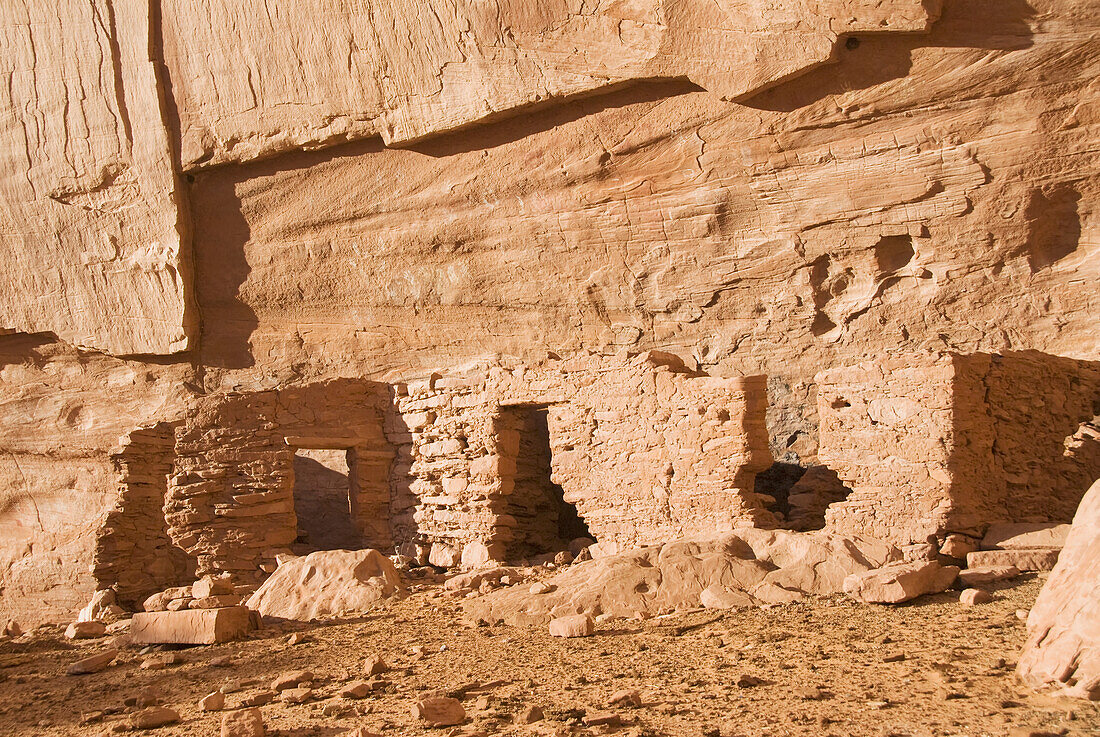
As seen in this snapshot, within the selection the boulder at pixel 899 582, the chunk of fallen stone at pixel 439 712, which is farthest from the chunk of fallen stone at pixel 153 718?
the boulder at pixel 899 582

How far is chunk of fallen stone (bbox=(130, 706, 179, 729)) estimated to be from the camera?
4.57 m

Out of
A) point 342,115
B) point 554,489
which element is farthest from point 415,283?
point 554,489

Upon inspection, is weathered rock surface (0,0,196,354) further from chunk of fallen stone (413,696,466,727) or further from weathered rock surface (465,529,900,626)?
chunk of fallen stone (413,696,466,727)

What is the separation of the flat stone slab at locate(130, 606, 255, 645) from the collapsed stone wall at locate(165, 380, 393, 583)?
2576 mm

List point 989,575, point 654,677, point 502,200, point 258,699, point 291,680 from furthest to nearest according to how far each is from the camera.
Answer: point 502,200 → point 989,575 → point 291,680 → point 258,699 → point 654,677

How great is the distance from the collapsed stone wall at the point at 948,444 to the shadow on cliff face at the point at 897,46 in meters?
2.32

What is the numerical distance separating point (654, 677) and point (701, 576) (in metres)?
1.68

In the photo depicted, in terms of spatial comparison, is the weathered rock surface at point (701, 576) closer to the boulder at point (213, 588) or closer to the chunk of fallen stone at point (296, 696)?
the chunk of fallen stone at point (296, 696)

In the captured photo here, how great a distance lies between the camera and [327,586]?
748 centimetres

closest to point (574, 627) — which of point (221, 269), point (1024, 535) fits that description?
point (1024, 535)

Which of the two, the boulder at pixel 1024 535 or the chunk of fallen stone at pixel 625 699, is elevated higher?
the boulder at pixel 1024 535

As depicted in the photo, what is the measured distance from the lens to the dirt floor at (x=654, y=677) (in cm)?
373

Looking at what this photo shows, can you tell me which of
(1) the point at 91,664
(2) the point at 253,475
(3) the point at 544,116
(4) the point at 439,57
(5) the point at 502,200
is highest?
(4) the point at 439,57

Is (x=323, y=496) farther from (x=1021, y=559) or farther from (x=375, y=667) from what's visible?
(x=1021, y=559)
